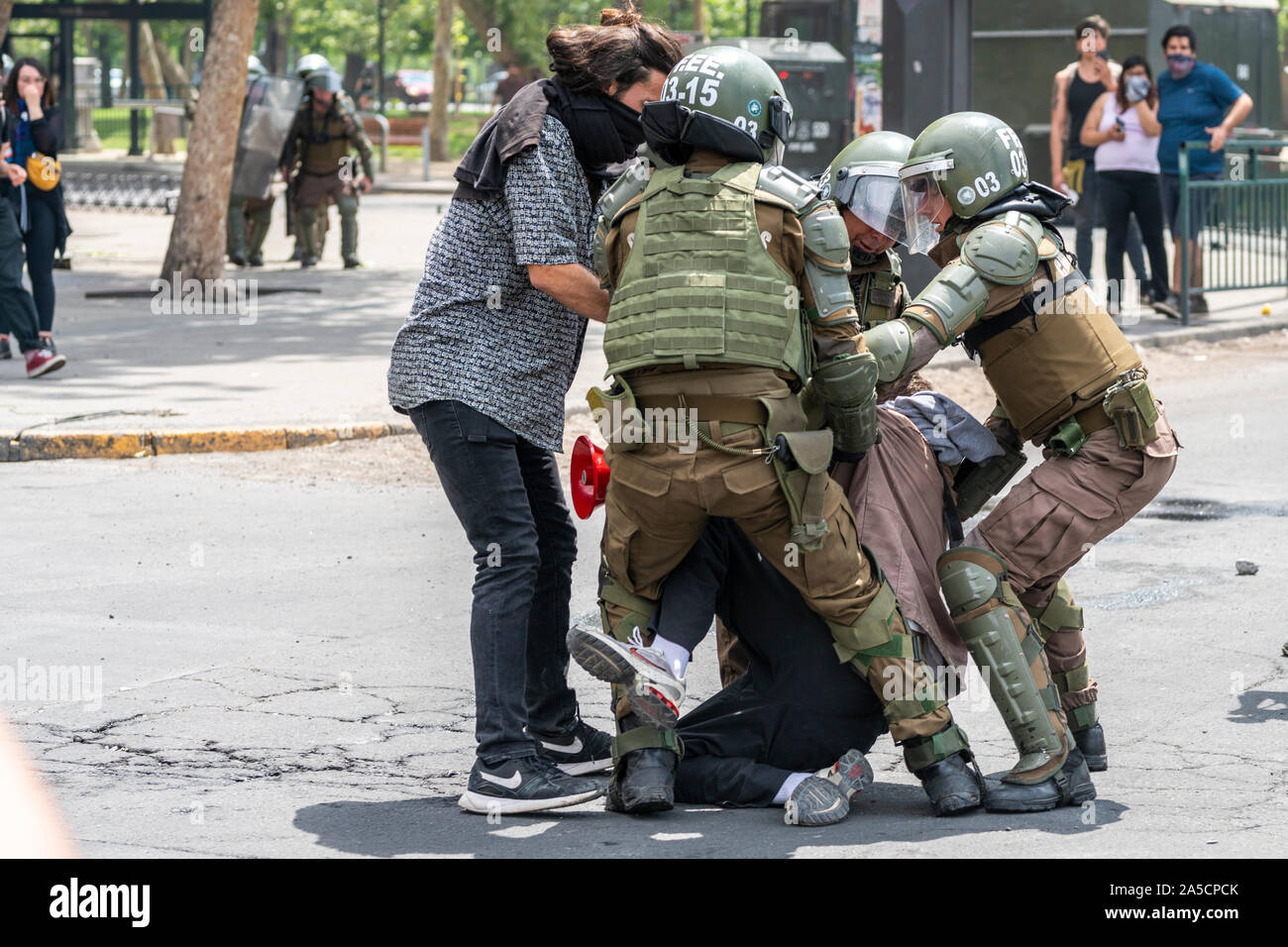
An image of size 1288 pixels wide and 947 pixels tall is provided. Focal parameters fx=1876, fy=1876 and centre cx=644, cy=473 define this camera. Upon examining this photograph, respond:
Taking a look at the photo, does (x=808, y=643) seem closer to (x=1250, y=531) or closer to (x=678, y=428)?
(x=678, y=428)

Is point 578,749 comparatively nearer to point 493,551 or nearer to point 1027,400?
point 493,551

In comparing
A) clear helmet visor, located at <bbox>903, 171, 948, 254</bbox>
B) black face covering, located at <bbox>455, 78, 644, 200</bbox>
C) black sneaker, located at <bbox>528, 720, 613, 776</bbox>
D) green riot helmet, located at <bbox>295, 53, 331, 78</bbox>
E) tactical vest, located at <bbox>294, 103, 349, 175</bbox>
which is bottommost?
black sneaker, located at <bbox>528, 720, 613, 776</bbox>

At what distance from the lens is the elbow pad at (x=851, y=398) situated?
4.26 m

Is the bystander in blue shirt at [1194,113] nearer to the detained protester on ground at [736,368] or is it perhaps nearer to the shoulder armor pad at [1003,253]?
the shoulder armor pad at [1003,253]

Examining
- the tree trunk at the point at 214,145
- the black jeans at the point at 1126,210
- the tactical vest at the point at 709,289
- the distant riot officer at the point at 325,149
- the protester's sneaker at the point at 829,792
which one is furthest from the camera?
the distant riot officer at the point at 325,149

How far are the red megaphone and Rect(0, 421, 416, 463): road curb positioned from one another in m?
5.51

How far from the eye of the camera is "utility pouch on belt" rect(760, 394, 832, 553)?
13.8 feet

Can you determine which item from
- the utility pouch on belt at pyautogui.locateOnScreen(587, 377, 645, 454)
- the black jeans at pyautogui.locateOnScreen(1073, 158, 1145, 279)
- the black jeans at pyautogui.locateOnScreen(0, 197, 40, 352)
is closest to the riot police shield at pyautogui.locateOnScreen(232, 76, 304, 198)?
the black jeans at pyautogui.locateOnScreen(0, 197, 40, 352)

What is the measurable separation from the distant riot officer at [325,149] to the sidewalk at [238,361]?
77 cm

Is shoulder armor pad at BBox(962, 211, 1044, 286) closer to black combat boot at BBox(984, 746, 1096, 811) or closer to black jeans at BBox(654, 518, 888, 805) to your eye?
black jeans at BBox(654, 518, 888, 805)

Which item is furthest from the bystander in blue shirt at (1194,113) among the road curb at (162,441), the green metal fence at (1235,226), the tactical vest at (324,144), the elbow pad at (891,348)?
the elbow pad at (891,348)

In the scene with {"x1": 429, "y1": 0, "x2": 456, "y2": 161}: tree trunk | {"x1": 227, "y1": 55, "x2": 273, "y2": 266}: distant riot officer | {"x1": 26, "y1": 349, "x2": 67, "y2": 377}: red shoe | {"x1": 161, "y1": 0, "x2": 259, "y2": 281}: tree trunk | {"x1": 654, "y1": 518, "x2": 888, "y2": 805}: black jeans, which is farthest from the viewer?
{"x1": 429, "y1": 0, "x2": 456, "y2": 161}: tree trunk

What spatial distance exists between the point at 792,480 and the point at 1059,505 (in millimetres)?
824

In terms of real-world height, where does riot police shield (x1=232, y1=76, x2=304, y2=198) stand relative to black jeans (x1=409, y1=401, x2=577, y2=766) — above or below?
above
